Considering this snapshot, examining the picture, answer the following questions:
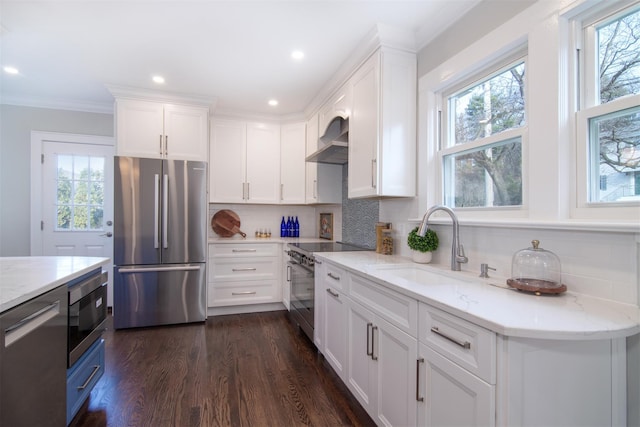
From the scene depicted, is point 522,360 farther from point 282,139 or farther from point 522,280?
point 282,139


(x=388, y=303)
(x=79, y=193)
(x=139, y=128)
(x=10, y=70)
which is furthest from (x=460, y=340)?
(x=79, y=193)

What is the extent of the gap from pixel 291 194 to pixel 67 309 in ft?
8.85

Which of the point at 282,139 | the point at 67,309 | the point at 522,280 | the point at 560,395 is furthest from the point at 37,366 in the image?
the point at 282,139

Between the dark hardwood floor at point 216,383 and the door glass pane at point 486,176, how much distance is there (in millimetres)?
1492

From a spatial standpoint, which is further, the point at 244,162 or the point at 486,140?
the point at 244,162

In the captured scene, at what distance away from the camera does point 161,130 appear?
3.26 metres

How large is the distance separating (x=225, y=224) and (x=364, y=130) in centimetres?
241

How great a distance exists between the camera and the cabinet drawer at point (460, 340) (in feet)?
3.06

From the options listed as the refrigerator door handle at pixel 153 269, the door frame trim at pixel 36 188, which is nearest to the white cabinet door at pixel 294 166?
the refrigerator door handle at pixel 153 269

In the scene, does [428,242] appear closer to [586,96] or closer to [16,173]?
[586,96]

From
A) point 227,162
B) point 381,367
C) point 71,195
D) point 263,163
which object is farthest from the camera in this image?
point 263,163

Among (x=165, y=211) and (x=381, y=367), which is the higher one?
(x=165, y=211)

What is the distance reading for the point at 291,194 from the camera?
155 inches

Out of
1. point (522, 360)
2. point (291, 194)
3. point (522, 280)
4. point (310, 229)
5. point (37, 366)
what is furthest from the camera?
point (310, 229)
